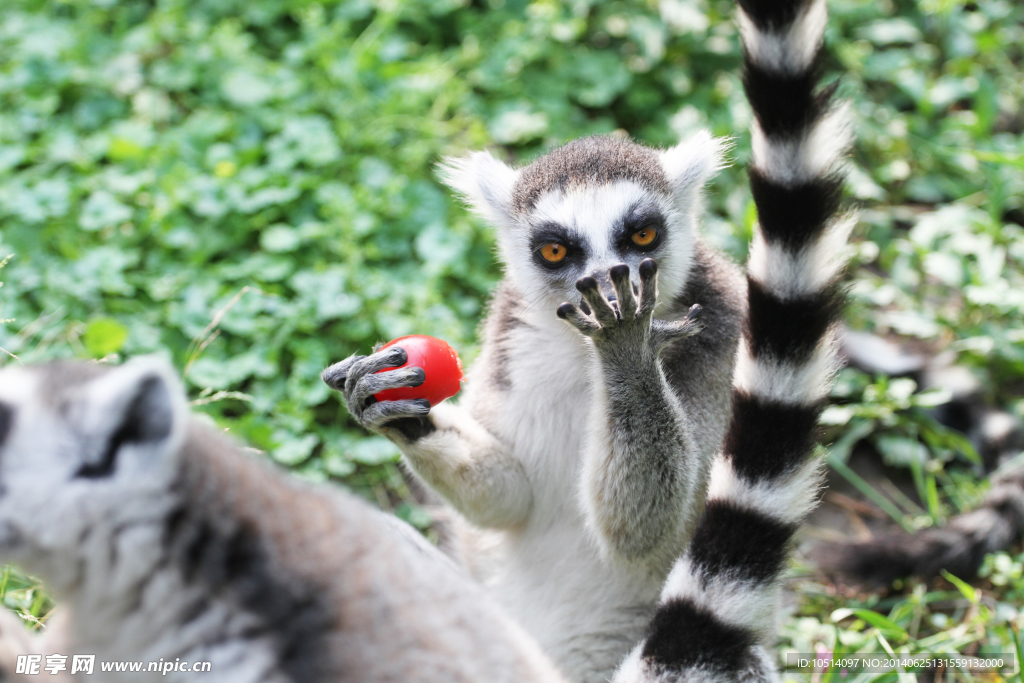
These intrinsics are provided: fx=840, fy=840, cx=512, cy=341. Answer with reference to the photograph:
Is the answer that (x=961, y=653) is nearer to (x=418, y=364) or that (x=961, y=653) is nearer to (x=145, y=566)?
(x=418, y=364)

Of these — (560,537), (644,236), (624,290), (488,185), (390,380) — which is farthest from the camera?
(488,185)

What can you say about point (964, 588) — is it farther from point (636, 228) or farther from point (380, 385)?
point (380, 385)

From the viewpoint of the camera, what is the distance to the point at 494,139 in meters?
5.14

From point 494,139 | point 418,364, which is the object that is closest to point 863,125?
point 494,139

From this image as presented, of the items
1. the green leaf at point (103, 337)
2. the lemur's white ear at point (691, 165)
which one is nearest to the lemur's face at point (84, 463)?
the lemur's white ear at point (691, 165)

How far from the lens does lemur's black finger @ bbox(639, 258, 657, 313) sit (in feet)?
7.88

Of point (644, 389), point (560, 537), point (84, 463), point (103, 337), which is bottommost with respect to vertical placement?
point (560, 537)

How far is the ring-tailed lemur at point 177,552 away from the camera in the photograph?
1482 millimetres

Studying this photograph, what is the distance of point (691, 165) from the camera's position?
3.04m

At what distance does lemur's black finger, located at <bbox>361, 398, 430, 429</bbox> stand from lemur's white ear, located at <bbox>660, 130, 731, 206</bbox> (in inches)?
46.4

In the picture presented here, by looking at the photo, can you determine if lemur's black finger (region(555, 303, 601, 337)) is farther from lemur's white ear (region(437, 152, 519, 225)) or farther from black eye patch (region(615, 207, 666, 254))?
lemur's white ear (region(437, 152, 519, 225))

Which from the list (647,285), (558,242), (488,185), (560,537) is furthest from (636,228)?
(560,537)

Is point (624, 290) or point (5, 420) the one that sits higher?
point (5, 420)

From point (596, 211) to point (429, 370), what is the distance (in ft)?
2.49
